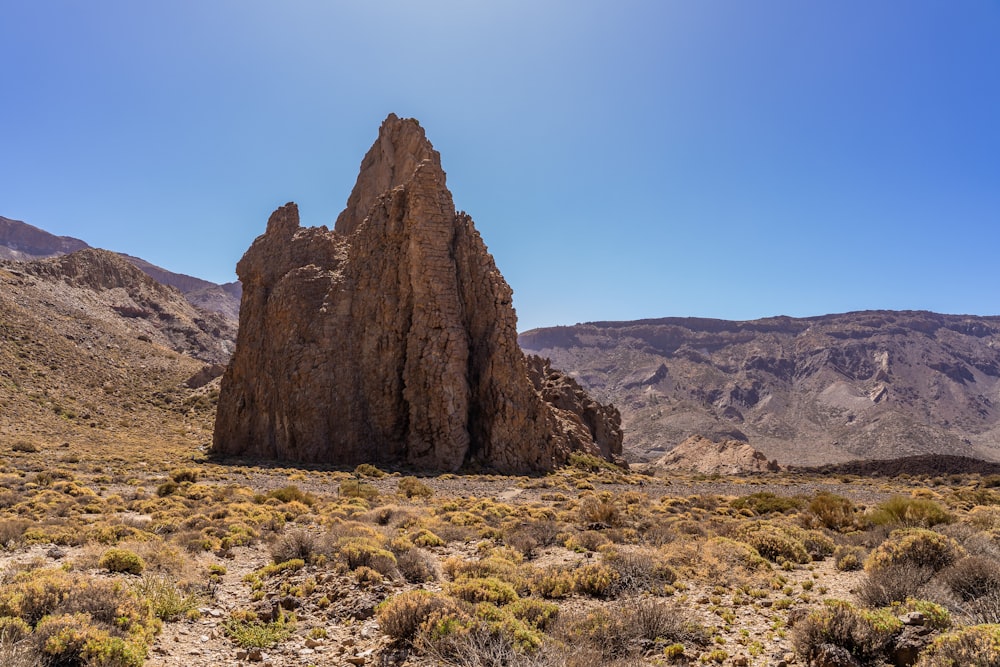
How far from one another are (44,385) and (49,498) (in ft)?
122

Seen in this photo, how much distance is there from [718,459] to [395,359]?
35.5m

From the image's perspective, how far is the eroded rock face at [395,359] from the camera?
32250mm

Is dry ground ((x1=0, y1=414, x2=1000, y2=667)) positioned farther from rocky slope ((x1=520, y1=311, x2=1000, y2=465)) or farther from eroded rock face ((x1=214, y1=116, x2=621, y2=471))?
rocky slope ((x1=520, y1=311, x2=1000, y2=465))

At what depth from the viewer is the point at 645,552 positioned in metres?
11.2

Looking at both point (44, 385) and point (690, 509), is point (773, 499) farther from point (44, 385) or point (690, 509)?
point (44, 385)

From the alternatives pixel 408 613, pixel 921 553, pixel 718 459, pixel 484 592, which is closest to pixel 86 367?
pixel 484 592

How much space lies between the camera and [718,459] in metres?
53.0

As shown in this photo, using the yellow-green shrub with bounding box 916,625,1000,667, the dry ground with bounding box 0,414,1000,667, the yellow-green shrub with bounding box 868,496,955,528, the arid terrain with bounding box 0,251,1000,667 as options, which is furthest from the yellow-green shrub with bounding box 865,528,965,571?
the yellow-green shrub with bounding box 868,496,955,528

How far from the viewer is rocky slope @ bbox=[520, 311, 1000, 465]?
9781 cm

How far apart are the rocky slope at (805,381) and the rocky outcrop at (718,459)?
854 inches

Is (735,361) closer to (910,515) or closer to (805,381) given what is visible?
(805,381)

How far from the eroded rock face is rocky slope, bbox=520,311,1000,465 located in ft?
173

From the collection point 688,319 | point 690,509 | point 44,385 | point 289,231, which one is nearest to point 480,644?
point 690,509

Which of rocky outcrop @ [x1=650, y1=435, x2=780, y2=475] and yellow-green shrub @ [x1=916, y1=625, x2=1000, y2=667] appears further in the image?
rocky outcrop @ [x1=650, y1=435, x2=780, y2=475]
